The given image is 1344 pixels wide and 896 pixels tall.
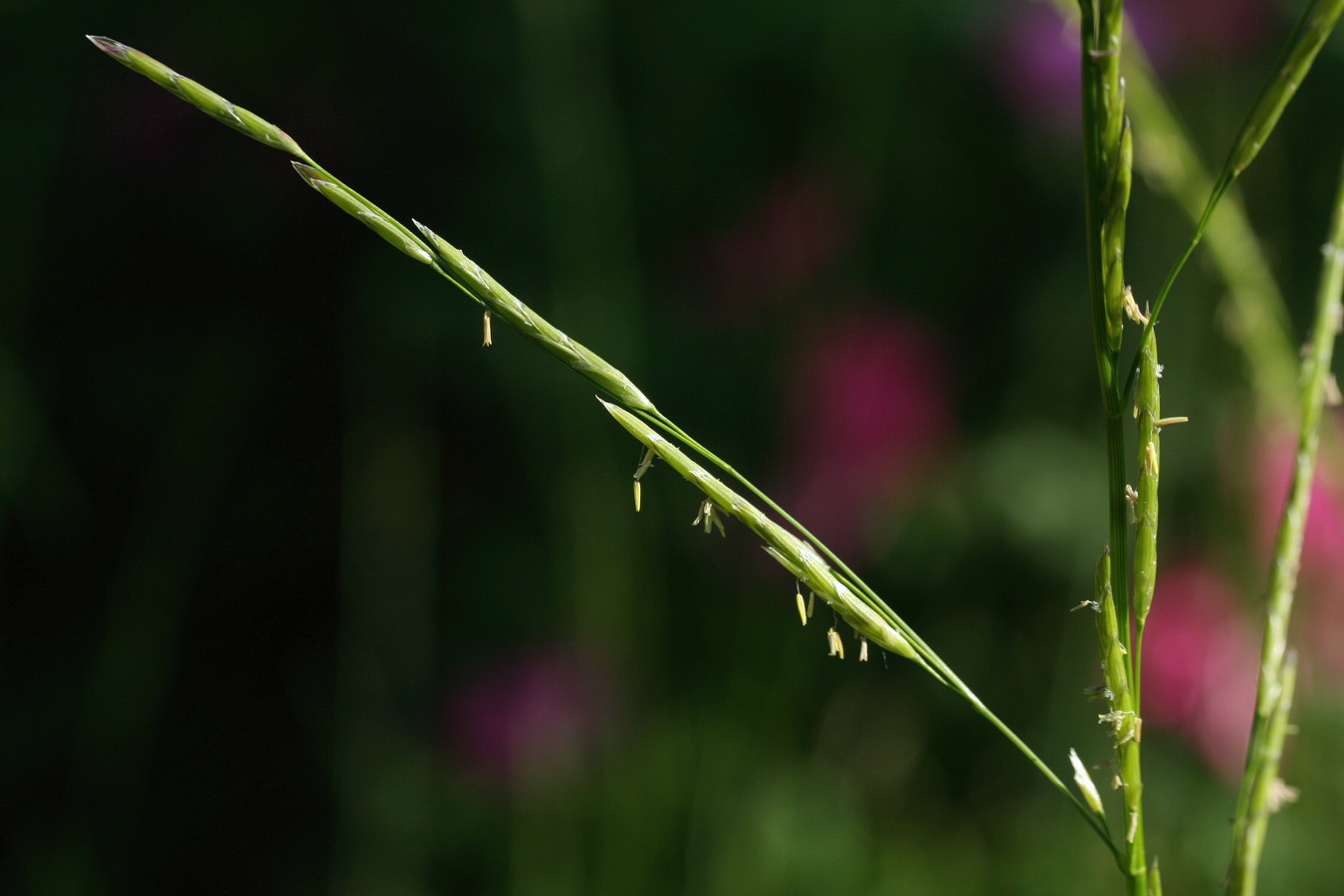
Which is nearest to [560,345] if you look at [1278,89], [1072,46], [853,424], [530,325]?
[530,325]

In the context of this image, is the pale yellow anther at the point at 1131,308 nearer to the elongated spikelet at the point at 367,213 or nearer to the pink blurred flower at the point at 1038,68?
the elongated spikelet at the point at 367,213

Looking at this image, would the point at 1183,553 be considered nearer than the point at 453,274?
No

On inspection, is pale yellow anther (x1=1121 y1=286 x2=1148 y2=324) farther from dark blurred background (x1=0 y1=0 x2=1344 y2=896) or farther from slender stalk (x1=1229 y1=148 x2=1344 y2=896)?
dark blurred background (x1=0 y1=0 x2=1344 y2=896)

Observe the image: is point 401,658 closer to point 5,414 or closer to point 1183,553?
point 5,414

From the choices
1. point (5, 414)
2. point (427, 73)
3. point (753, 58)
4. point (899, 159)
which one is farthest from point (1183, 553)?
point (5, 414)

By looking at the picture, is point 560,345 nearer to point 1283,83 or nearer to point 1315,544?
point 1283,83

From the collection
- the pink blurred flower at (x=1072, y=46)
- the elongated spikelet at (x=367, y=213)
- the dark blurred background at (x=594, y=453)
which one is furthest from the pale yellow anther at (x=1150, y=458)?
the pink blurred flower at (x=1072, y=46)
